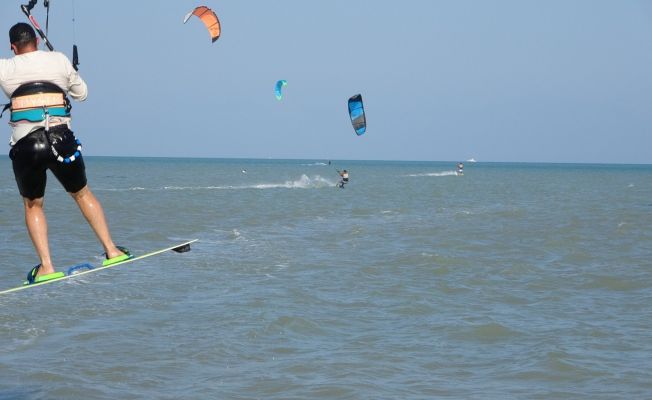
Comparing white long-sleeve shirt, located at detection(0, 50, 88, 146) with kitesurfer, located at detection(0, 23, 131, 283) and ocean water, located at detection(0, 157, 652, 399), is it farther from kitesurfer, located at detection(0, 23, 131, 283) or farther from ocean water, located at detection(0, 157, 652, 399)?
ocean water, located at detection(0, 157, 652, 399)

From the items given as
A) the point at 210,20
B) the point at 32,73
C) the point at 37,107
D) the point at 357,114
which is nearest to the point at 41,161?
the point at 37,107

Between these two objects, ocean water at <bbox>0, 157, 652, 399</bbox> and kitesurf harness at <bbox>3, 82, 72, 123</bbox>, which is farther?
ocean water at <bbox>0, 157, 652, 399</bbox>

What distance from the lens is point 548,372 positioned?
9047mm

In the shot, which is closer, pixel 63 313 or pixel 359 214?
pixel 63 313

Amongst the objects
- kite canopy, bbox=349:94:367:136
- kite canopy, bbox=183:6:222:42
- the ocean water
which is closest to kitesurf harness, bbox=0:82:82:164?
the ocean water

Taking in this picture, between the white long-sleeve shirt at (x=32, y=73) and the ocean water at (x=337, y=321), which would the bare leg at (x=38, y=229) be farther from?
the ocean water at (x=337, y=321)

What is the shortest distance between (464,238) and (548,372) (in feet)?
45.8

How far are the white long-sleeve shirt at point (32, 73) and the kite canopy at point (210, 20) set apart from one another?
12477mm

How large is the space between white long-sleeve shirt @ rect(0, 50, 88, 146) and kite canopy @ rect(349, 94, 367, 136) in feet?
96.0

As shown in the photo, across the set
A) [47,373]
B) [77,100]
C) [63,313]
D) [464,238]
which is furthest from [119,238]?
[77,100]

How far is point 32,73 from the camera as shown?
218 inches

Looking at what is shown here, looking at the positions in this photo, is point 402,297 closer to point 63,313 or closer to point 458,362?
point 458,362

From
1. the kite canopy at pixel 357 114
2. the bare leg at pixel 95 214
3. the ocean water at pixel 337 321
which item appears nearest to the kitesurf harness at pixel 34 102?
the bare leg at pixel 95 214

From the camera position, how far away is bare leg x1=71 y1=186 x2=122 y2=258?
5.96 metres
